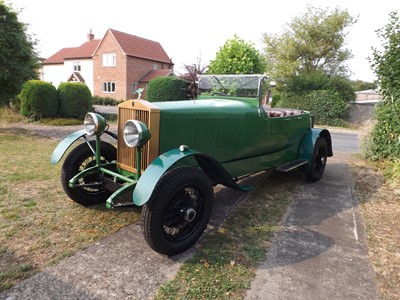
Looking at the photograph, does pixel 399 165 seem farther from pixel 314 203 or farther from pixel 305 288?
pixel 305 288

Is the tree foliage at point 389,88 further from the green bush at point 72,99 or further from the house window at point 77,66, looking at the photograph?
the house window at point 77,66

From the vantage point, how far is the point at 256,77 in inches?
169

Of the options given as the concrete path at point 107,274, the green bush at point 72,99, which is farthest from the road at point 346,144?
the green bush at point 72,99

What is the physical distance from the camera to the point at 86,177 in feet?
11.9

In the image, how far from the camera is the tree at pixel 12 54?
27.8 feet

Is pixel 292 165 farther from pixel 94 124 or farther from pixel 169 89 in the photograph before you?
pixel 169 89

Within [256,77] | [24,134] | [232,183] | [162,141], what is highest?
[256,77]

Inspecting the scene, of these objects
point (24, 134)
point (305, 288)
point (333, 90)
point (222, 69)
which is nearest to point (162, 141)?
point (305, 288)

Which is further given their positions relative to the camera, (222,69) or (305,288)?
(222,69)

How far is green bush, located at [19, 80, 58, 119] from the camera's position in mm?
11688

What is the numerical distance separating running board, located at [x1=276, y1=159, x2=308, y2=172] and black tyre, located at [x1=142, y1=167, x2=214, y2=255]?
6.76ft

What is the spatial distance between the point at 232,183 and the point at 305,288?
4.18 feet

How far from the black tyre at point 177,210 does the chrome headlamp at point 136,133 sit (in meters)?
0.43

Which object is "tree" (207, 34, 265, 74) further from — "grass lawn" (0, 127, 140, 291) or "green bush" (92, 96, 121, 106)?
"green bush" (92, 96, 121, 106)
